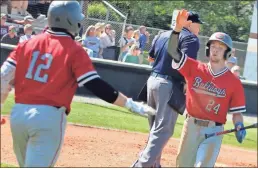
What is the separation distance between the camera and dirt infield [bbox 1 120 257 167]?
9297 mm

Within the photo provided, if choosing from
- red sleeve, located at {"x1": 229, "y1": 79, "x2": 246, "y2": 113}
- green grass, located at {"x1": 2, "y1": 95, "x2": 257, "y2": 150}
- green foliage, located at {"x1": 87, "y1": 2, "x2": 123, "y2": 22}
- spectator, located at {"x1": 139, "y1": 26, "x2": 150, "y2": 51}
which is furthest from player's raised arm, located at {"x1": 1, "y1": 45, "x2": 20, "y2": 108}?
spectator, located at {"x1": 139, "y1": 26, "x2": 150, "y2": 51}

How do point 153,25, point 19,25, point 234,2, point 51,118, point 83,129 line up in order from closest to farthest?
point 51,118, point 83,129, point 19,25, point 153,25, point 234,2

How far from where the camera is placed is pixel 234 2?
28562mm

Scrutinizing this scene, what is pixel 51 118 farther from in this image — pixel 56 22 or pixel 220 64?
pixel 220 64

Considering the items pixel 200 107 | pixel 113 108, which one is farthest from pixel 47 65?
pixel 113 108

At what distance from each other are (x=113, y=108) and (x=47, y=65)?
10483mm

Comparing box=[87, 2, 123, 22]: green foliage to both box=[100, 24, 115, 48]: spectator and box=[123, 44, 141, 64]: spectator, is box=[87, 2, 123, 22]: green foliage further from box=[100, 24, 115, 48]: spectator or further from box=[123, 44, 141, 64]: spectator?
box=[123, 44, 141, 64]: spectator

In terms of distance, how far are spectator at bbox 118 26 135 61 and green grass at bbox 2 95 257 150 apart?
9.38 ft

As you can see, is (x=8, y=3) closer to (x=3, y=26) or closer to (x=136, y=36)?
(x=3, y=26)

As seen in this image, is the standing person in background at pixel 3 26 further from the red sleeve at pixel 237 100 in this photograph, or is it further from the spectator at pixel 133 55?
the red sleeve at pixel 237 100

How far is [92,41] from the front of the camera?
56.6ft

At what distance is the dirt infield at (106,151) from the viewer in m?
9.30

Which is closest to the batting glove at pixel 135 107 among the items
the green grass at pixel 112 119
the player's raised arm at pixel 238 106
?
the player's raised arm at pixel 238 106

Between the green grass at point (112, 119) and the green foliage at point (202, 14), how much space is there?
3142 mm
